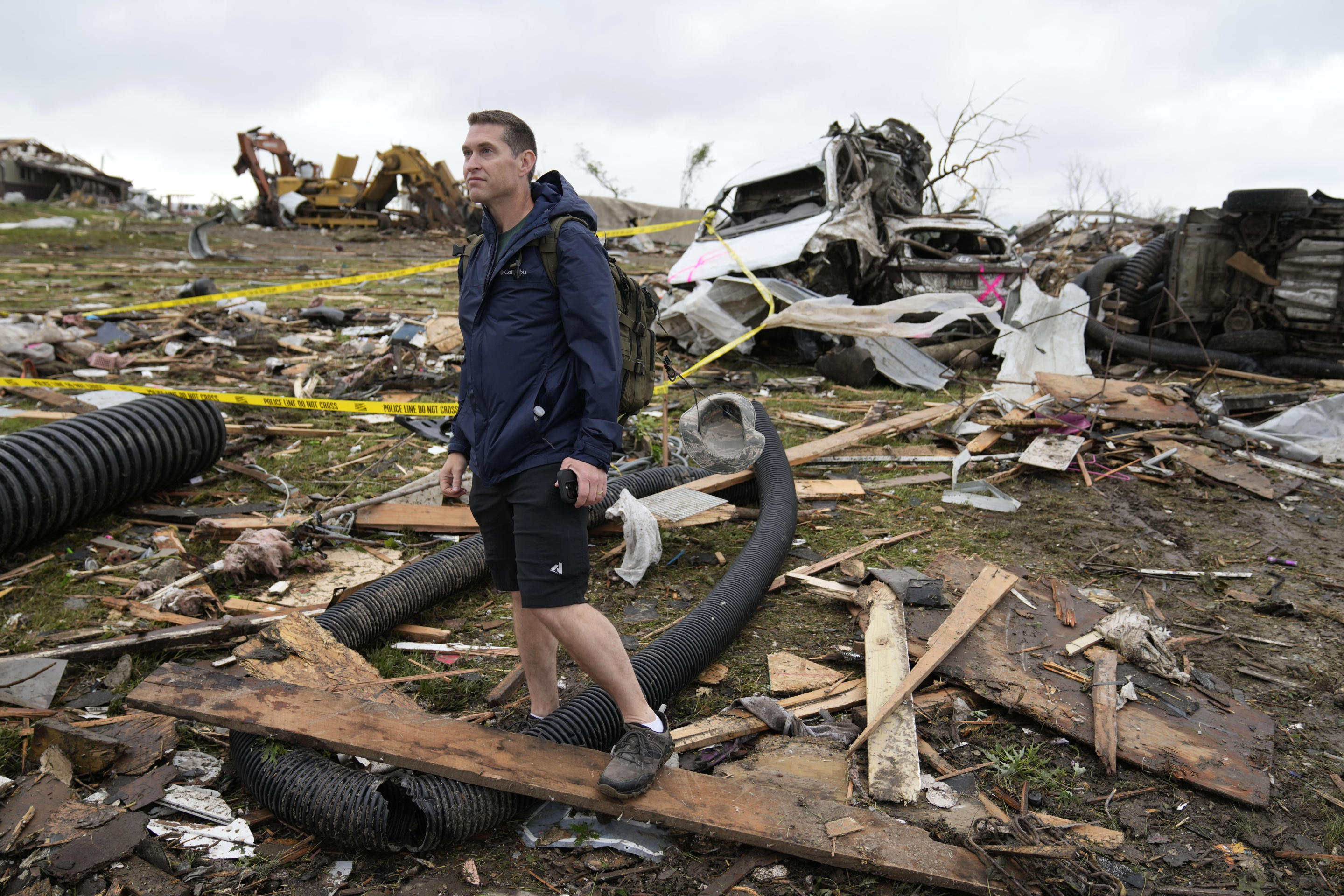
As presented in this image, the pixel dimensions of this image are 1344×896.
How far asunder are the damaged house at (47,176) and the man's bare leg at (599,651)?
40798mm

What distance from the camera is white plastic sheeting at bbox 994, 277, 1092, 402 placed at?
827cm

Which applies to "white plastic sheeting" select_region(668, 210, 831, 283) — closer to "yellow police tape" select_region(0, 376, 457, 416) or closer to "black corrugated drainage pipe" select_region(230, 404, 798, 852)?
"yellow police tape" select_region(0, 376, 457, 416)

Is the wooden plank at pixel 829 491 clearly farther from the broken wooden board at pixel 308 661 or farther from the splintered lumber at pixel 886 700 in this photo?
the broken wooden board at pixel 308 661

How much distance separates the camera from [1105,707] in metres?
3.01

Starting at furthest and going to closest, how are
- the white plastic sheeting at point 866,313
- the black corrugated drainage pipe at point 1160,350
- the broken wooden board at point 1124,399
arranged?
the black corrugated drainage pipe at point 1160,350 → the white plastic sheeting at point 866,313 → the broken wooden board at point 1124,399

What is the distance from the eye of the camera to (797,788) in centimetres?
258

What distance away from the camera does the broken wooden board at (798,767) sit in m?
2.59

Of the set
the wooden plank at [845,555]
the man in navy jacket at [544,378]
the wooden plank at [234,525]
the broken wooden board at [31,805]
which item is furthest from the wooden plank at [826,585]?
the broken wooden board at [31,805]

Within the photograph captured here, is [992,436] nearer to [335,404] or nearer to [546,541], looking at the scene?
[546,541]

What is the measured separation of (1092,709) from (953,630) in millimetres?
609

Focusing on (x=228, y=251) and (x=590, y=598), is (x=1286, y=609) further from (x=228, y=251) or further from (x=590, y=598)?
(x=228, y=251)

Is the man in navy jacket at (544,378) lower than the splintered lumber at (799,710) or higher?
higher

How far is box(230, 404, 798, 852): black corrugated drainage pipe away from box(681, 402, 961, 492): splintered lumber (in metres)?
0.59

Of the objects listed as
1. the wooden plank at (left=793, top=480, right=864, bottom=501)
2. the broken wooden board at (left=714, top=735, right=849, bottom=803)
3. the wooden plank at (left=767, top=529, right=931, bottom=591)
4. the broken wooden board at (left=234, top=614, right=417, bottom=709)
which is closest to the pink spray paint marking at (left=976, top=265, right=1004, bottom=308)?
the wooden plank at (left=793, top=480, right=864, bottom=501)
